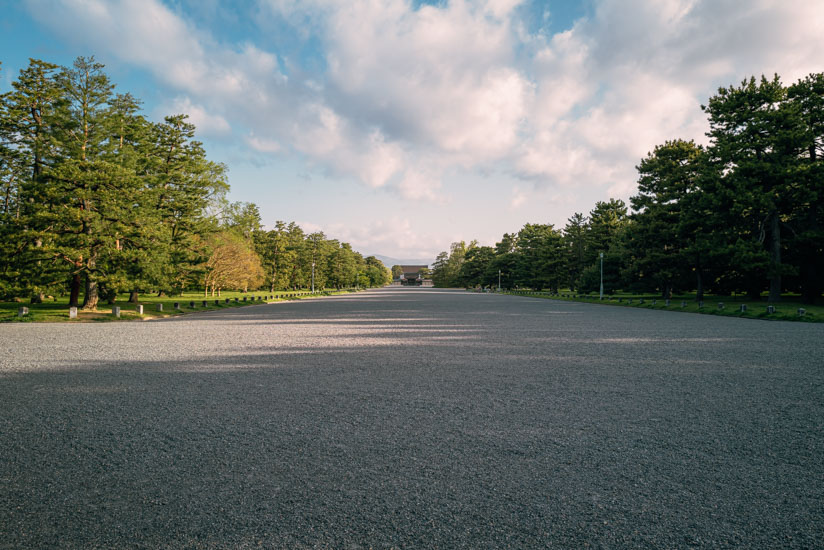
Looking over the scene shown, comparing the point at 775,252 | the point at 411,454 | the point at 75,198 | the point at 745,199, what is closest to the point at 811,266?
the point at 775,252

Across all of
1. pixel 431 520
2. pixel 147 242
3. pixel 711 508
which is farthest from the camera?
pixel 147 242

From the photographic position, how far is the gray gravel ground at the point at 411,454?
254 centimetres

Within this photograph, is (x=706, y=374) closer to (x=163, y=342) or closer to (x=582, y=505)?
(x=582, y=505)

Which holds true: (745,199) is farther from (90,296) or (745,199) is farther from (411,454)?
(90,296)

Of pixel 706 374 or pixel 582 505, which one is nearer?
pixel 582 505

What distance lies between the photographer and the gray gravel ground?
2.54 meters

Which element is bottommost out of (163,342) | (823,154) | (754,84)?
(163,342)

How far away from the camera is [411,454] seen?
11.8 feet

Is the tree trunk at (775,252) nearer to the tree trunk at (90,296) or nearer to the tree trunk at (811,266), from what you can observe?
the tree trunk at (811,266)

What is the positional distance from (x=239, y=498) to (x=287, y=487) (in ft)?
1.05

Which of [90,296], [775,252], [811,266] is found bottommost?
[90,296]

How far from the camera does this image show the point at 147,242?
20125 millimetres

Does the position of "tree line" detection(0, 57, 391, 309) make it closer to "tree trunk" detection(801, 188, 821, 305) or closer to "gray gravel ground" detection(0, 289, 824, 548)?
Result: "gray gravel ground" detection(0, 289, 824, 548)

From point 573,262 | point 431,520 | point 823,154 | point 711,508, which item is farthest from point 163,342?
point 573,262
